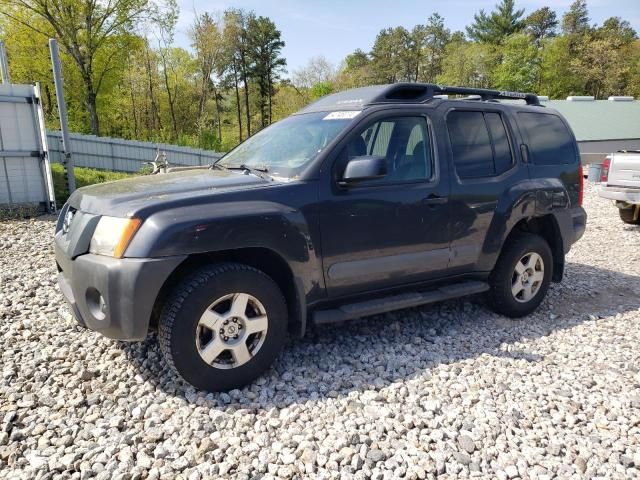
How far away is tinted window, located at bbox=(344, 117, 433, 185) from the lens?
3613 millimetres

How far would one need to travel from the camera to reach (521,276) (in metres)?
4.40

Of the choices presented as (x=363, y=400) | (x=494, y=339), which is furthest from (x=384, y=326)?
(x=363, y=400)

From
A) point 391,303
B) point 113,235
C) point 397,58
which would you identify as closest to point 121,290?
point 113,235

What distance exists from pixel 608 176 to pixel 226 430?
346 inches

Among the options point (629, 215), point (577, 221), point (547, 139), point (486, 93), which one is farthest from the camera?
point (629, 215)

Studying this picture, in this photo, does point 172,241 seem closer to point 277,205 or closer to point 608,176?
point 277,205

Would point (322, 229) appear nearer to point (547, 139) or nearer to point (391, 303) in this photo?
point (391, 303)

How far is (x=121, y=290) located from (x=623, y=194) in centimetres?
882

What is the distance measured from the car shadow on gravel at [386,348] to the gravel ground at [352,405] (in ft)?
0.05

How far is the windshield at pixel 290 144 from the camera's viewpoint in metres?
3.42

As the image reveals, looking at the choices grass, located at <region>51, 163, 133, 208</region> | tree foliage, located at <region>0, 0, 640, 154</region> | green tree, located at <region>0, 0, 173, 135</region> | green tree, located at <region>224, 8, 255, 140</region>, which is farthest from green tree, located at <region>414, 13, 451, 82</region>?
grass, located at <region>51, 163, 133, 208</region>

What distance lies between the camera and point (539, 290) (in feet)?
14.8

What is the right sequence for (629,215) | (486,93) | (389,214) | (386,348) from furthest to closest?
1. (629,215)
2. (486,93)
3. (386,348)
4. (389,214)

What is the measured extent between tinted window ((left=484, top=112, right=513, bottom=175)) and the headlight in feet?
10.1
